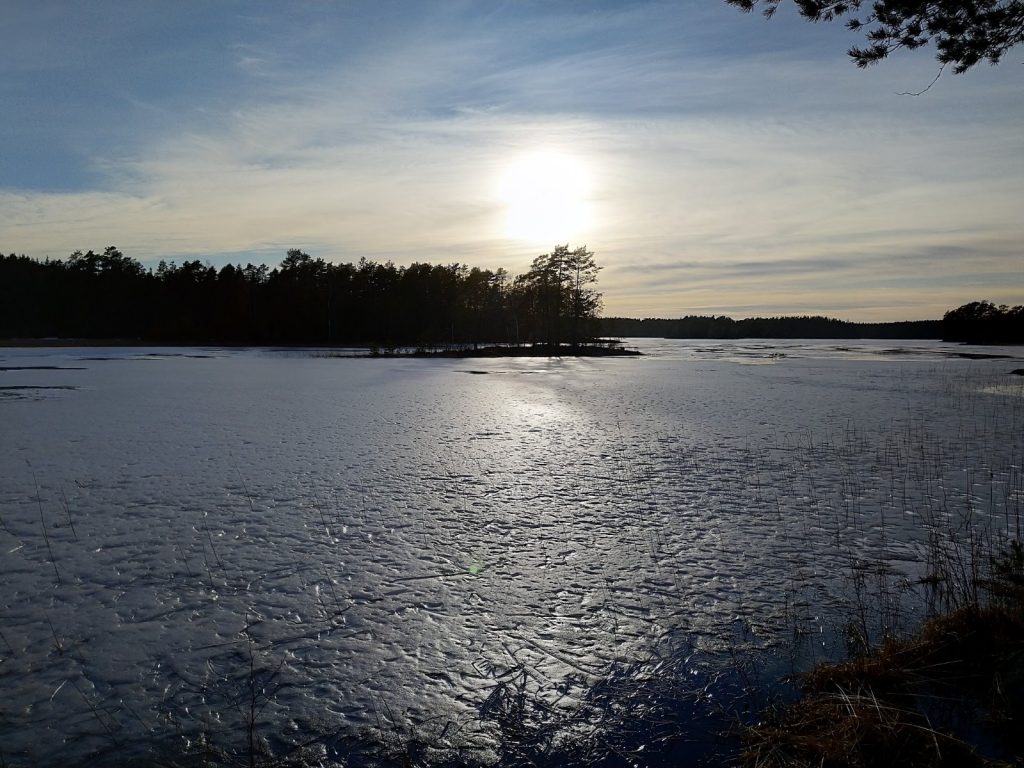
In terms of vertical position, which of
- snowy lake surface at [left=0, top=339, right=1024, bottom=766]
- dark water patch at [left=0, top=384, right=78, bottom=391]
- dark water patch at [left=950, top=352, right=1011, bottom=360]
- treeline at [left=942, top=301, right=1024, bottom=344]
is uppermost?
treeline at [left=942, top=301, right=1024, bottom=344]

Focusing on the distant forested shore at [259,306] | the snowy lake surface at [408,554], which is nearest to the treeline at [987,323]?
the distant forested shore at [259,306]

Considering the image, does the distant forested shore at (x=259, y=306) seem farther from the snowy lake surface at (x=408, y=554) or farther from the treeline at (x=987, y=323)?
the snowy lake surface at (x=408, y=554)

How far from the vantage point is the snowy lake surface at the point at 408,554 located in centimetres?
454

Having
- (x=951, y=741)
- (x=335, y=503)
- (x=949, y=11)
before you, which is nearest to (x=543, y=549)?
(x=335, y=503)

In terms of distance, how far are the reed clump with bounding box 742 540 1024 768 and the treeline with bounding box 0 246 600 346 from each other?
314 ft

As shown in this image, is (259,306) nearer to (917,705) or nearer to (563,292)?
(563,292)

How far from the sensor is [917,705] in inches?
162

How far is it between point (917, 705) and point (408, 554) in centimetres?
496

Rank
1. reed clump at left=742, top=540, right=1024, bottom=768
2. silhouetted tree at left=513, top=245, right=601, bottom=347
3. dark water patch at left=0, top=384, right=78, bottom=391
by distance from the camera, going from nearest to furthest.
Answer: reed clump at left=742, top=540, right=1024, bottom=768 → dark water patch at left=0, top=384, right=78, bottom=391 → silhouetted tree at left=513, top=245, right=601, bottom=347

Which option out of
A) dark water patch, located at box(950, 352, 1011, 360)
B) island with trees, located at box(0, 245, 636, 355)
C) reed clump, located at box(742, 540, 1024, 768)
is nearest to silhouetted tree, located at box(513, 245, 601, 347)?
island with trees, located at box(0, 245, 636, 355)

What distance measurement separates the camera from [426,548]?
746 cm

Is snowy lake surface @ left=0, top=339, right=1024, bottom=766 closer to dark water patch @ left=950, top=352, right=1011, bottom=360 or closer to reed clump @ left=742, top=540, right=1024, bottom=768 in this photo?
reed clump @ left=742, top=540, right=1024, bottom=768

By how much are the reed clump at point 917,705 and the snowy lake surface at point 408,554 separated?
81 cm

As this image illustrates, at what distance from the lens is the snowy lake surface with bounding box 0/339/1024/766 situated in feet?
14.9
